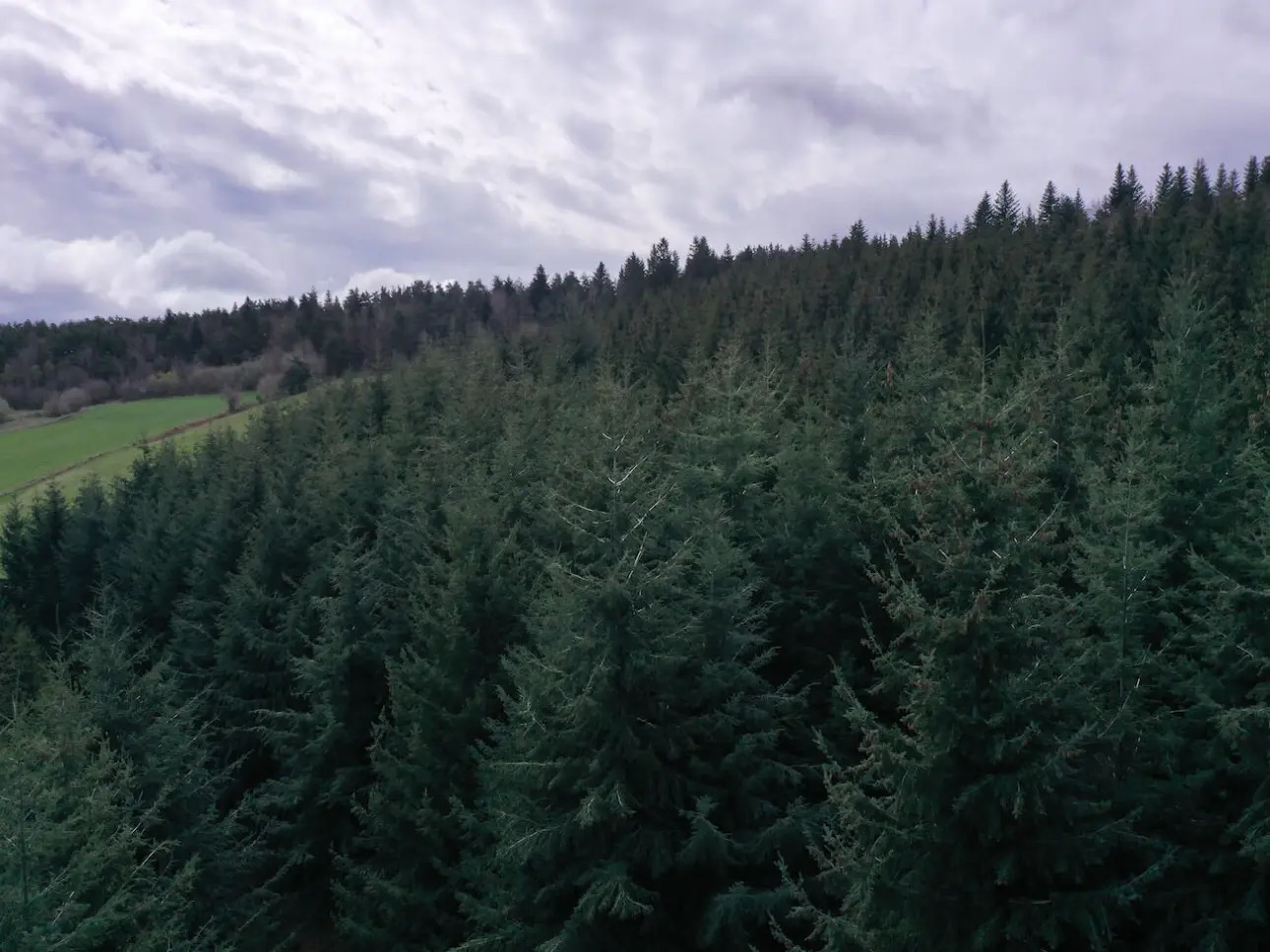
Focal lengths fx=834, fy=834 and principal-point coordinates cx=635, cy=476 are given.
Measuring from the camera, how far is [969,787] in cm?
954

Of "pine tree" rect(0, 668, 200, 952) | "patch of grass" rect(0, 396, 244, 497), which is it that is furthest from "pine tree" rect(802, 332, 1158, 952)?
"patch of grass" rect(0, 396, 244, 497)

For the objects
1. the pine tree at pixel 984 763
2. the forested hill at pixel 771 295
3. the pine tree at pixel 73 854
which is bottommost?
the pine tree at pixel 73 854

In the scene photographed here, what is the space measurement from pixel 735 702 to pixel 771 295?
2564 inches

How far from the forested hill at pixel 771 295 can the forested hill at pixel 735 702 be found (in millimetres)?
24894

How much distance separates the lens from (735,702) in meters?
15.5

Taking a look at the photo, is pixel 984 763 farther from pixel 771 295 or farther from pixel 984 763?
pixel 771 295

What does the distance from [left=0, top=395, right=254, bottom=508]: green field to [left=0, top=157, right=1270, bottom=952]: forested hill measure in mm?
50878

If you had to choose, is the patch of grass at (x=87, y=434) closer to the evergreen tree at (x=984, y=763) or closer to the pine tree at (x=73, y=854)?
the pine tree at (x=73, y=854)

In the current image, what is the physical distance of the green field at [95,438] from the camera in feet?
253

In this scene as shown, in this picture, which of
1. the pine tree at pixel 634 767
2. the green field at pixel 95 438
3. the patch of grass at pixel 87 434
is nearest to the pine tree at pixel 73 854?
the pine tree at pixel 634 767

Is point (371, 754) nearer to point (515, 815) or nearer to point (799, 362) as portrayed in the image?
point (515, 815)

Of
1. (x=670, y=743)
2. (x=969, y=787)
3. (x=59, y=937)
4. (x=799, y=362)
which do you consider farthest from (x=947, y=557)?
(x=799, y=362)

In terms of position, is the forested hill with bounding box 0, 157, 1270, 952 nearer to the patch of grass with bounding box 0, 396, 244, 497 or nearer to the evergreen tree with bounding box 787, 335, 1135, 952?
the evergreen tree with bounding box 787, 335, 1135, 952

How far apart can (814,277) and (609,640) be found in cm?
7259
